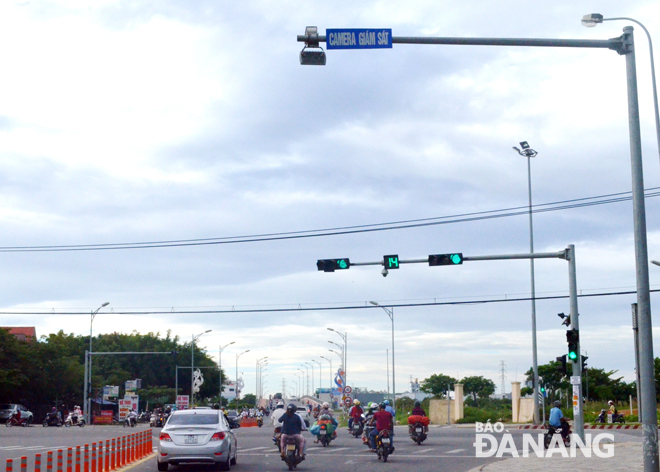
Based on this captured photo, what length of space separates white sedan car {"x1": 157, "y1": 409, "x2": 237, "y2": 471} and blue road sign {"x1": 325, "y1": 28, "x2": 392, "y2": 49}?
1097 cm

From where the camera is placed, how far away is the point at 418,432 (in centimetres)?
3148

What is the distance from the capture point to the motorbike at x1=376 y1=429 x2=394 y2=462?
2277cm

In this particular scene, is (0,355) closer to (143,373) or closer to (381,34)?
(143,373)

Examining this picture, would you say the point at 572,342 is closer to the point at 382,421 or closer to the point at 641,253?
the point at 382,421

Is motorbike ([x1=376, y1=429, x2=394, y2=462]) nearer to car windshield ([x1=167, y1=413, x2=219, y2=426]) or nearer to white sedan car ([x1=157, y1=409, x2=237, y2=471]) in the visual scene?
white sedan car ([x1=157, y1=409, x2=237, y2=471])

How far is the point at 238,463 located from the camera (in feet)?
72.5

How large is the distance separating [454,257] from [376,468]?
338 inches

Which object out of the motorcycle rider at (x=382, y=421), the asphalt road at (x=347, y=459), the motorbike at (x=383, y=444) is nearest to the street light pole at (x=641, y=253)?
the asphalt road at (x=347, y=459)

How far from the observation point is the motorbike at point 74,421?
2338 inches

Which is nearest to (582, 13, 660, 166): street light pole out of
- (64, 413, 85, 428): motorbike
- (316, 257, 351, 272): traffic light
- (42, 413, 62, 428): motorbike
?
(316, 257, 351, 272): traffic light

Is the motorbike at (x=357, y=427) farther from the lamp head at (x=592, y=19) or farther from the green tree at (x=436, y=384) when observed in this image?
the green tree at (x=436, y=384)

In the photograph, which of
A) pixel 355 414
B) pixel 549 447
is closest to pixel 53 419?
pixel 355 414

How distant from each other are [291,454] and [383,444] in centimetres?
372

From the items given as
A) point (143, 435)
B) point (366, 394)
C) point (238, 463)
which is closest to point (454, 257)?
point (238, 463)
